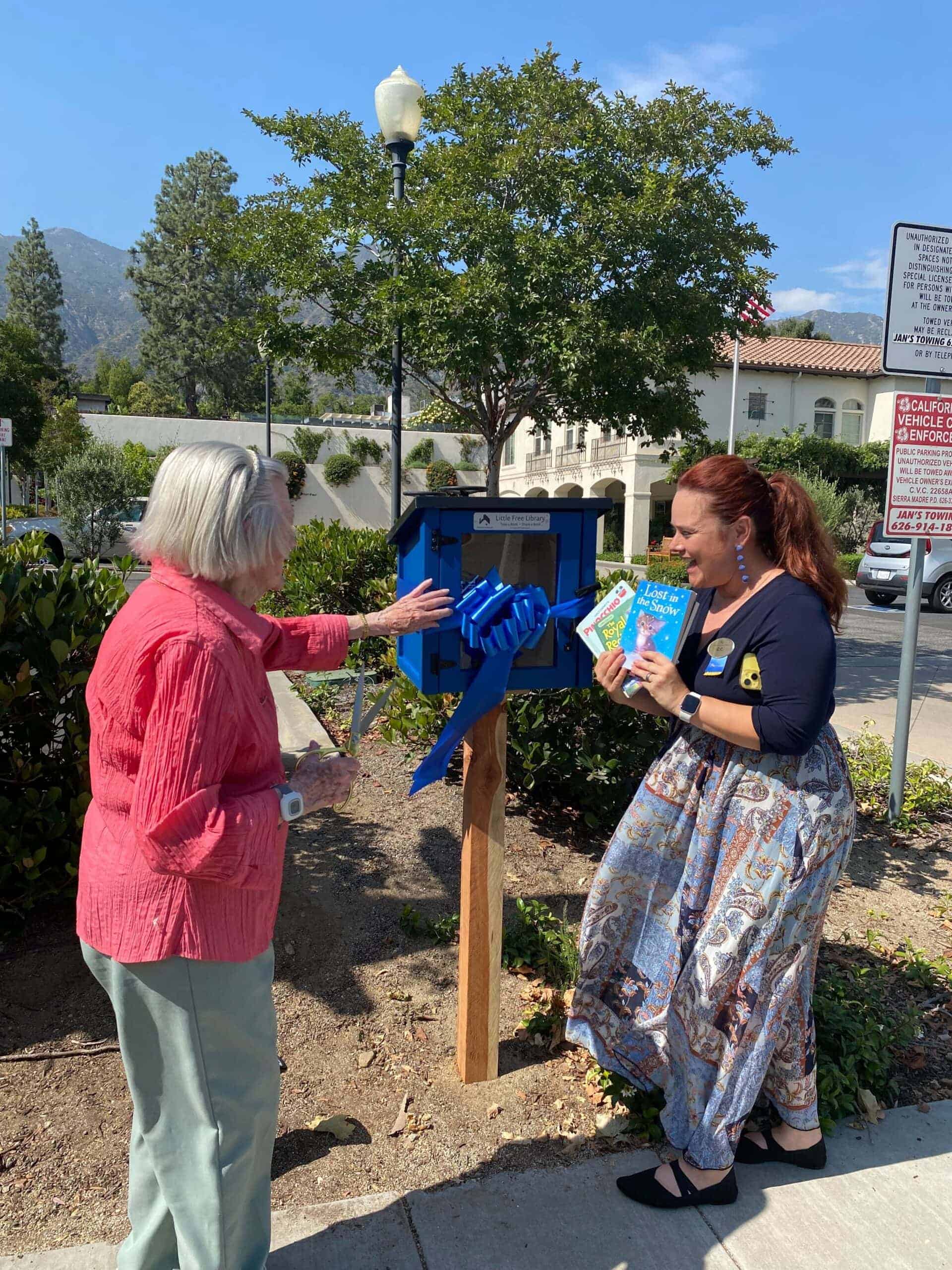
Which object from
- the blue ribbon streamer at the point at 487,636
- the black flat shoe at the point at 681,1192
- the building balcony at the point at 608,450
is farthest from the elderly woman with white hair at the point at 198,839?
the building balcony at the point at 608,450

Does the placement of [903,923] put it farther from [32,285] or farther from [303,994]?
[32,285]

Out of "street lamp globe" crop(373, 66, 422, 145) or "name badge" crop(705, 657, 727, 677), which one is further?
"street lamp globe" crop(373, 66, 422, 145)

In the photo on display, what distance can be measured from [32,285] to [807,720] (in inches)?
2997

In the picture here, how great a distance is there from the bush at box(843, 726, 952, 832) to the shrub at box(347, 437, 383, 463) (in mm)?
33371

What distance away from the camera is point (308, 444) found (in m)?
36.8

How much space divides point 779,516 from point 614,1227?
1736 millimetres

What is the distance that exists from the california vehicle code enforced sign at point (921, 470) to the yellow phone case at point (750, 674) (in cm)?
298

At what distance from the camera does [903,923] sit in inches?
146

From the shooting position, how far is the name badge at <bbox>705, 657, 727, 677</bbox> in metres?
2.14

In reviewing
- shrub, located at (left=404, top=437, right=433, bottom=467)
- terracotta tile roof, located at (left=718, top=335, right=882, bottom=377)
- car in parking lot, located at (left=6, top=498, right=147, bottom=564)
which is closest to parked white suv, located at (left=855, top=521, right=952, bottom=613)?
car in parking lot, located at (left=6, top=498, right=147, bottom=564)

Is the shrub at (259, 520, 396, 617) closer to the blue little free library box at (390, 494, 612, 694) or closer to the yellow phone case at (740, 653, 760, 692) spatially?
the blue little free library box at (390, 494, 612, 694)

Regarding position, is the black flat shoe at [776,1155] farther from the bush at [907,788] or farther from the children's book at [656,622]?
the bush at [907,788]

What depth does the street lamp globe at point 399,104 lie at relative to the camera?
664cm

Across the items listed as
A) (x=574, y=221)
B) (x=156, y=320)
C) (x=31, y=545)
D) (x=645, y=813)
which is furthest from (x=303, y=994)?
(x=156, y=320)
